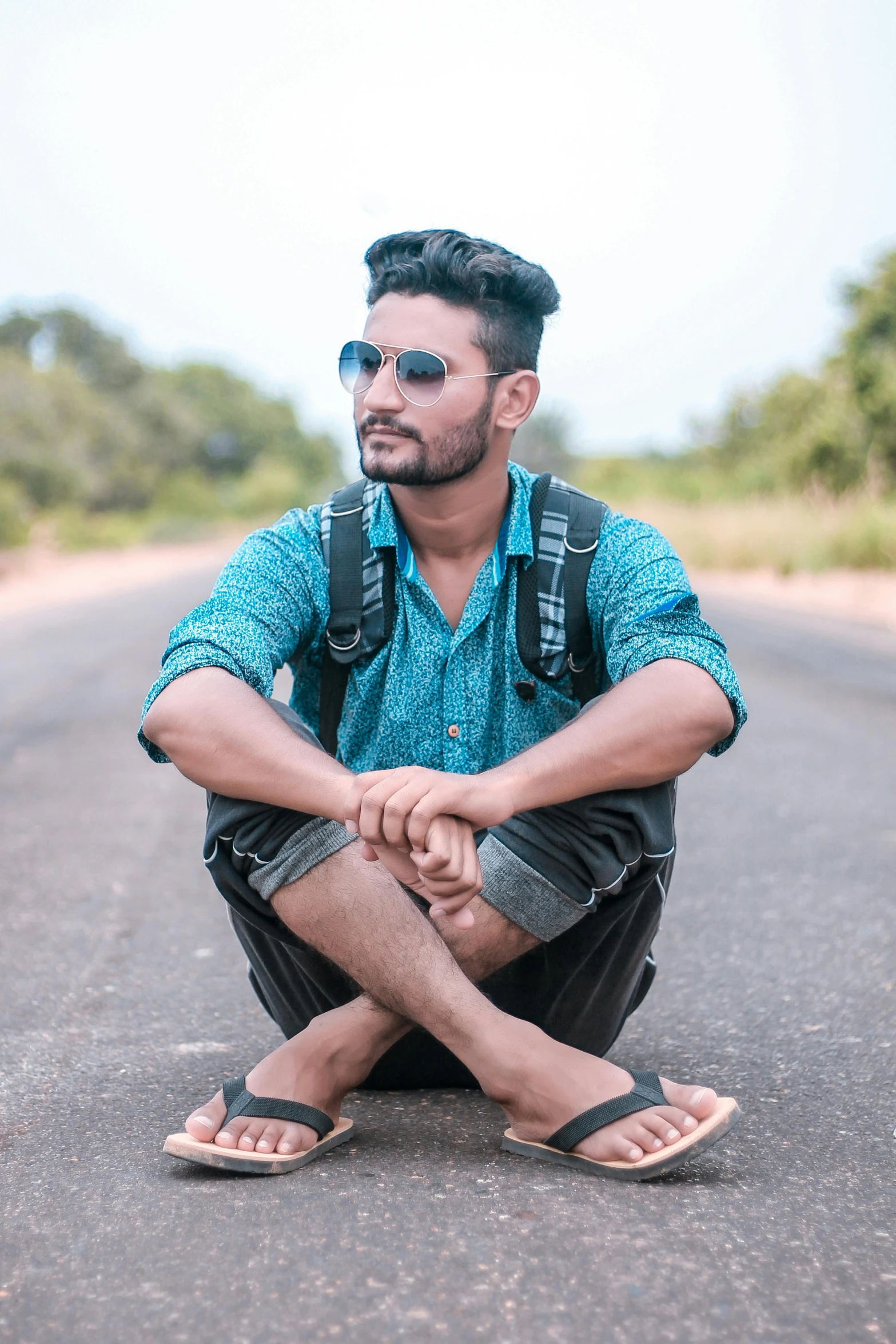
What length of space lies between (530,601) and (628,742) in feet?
1.57

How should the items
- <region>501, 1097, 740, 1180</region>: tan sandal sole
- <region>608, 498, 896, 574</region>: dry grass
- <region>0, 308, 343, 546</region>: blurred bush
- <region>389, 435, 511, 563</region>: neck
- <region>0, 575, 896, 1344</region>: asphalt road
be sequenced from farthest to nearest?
<region>0, 308, 343, 546</region>: blurred bush
<region>608, 498, 896, 574</region>: dry grass
<region>389, 435, 511, 563</region>: neck
<region>501, 1097, 740, 1180</region>: tan sandal sole
<region>0, 575, 896, 1344</region>: asphalt road

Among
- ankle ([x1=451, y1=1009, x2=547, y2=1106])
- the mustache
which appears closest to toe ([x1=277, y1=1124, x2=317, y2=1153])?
ankle ([x1=451, y1=1009, x2=547, y2=1106])

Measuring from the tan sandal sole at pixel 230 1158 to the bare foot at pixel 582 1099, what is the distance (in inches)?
13.6

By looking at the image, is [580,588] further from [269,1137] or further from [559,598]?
[269,1137]

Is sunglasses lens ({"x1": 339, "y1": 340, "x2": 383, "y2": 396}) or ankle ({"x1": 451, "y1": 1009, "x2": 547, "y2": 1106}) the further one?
sunglasses lens ({"x1": 339, "y1": 340, "x2": 383, "y2": 396})

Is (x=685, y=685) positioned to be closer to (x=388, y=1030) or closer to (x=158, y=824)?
(x=388, y=1030)

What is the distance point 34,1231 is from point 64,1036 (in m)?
1.08

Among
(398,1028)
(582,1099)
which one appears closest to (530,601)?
(398,1028)

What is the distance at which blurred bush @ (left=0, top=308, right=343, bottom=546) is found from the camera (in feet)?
129

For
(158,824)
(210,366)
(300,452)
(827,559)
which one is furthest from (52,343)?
(158,824)

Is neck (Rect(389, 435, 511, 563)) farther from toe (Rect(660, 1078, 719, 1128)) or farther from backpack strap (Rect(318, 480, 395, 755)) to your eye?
toe (Rect(660, 1078, 719, 1128))

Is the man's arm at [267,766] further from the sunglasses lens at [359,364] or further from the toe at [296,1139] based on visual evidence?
the sunglasses lens at [359,364]

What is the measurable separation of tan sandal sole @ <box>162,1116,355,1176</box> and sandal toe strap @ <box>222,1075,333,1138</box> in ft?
0.16

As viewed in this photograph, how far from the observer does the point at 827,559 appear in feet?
65.0
